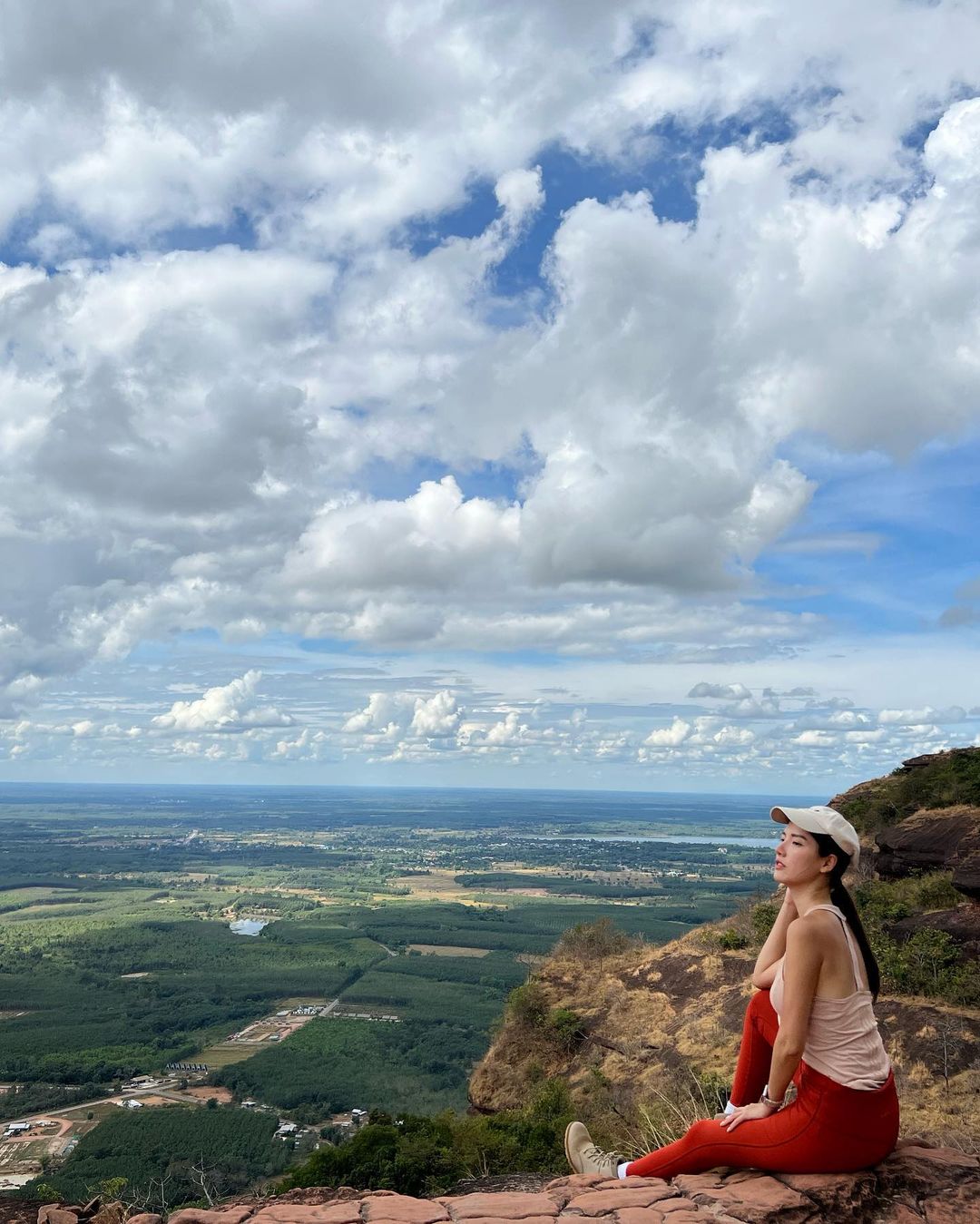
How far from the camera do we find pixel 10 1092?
46031mm

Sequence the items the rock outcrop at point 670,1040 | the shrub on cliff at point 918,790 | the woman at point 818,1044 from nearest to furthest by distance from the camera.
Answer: the woman at point 818,1044, the rock outcrop at point 670,1040, the shrub on cliff at point 918,790

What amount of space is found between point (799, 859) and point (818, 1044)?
2.88 feet

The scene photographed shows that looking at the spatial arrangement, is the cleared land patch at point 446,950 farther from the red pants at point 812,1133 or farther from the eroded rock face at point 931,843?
the red pants at point 812,1133

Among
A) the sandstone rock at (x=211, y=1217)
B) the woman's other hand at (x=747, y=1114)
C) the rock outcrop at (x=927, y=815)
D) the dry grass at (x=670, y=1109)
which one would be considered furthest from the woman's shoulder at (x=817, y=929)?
the rock outcrop at (x=927, y=815)

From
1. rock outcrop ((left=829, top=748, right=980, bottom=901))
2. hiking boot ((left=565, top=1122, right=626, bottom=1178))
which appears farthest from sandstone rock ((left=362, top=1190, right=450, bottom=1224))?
rock outcrop ((left=829, top=748, right=980, bottom=901))

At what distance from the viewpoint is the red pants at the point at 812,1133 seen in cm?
409

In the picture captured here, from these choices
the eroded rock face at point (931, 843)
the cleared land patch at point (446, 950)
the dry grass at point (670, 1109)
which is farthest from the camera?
the cleared land patch at point (446, 950)

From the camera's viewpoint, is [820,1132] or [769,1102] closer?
[820,1132]

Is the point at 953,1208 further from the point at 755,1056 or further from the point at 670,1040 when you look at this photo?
the point at 670,1040

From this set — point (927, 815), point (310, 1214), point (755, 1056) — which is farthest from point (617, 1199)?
point (927, 815)

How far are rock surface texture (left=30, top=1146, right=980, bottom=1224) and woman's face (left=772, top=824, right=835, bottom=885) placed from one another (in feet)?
4.75

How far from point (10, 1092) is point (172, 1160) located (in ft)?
64.2

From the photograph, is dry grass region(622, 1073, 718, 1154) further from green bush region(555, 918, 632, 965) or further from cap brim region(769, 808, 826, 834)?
green bush region(555, 918, 632, 965)

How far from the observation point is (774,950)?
15.4ft
